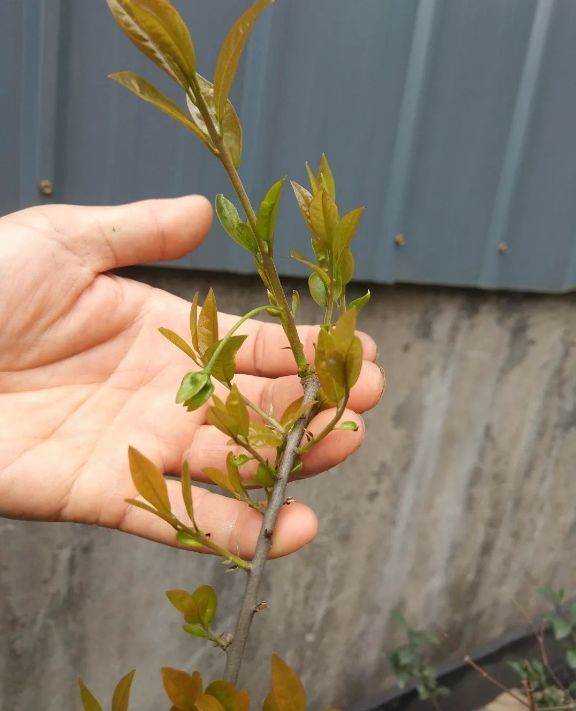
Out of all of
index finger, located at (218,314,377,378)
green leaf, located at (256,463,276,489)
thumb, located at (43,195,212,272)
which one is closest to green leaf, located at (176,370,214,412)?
green leaf, located at (256,463,276,489)

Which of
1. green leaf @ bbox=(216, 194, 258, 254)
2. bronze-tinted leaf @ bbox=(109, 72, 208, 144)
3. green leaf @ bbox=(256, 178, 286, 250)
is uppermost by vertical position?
bronze-tinted leaf @ bbox=(109, 72, 208, 144)

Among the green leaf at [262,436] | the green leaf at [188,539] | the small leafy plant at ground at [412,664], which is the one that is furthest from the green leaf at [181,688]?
the small leafy plant at ground at [412,664]

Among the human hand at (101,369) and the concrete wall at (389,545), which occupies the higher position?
the human hand at (101,369)

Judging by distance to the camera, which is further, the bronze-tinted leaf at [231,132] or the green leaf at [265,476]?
the green leaf at [265,476]

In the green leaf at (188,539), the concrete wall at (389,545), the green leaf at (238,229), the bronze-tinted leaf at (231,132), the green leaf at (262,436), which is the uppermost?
the bronze-tinted leaf at (231,132)

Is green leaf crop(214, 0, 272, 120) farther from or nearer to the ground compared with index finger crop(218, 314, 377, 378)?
farther from the ground

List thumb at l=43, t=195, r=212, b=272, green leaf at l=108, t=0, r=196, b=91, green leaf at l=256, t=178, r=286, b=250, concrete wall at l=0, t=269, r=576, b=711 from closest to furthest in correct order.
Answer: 1. green leaf at l=108, t=0, r=196, b=91
2. green leaf at l=256, t=178, r=286, b=250
3. thumb at l=43, t=195, r=212, b=272
4. concrete wall at l=0, t=269, r=576, b=711

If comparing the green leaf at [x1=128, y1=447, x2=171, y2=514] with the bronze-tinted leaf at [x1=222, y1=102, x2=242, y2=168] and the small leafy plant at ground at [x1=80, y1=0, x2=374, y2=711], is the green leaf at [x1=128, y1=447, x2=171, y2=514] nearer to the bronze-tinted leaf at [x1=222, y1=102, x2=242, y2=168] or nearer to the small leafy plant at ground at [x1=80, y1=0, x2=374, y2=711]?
the small leafy plant at ground at [x1=80, y1=0, x2=374, y2=711]

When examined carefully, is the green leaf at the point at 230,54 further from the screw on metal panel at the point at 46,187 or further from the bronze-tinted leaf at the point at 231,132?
the screw on metal panel at the point at 46,187
